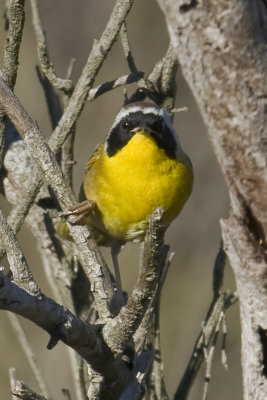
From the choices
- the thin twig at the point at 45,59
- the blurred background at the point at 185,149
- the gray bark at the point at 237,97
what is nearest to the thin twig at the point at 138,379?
the gray bark at the point at 237,97

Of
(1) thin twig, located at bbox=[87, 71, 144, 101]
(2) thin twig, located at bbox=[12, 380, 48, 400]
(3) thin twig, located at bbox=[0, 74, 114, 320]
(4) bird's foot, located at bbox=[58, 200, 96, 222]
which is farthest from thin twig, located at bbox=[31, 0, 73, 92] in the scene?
(2) thin twig, located at bbox=[12, 380, 48, 400]

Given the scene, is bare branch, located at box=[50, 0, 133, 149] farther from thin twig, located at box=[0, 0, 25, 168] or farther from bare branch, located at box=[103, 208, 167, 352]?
bare branch, located at box=[103, 208, 167, 352]

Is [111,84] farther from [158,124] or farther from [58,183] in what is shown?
[58,183]

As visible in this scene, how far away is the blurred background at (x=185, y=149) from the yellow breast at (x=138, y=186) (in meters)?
2.13

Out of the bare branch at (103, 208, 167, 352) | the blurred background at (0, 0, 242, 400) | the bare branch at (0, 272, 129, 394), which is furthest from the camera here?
the blurred background at (0, 0, 242, 400)

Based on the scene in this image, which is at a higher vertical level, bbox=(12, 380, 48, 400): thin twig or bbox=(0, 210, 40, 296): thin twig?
bbox=(0, 210, 40, 296): thin twig

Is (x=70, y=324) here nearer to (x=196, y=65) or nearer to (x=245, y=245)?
(x=245, y=245)

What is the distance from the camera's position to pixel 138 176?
350cm

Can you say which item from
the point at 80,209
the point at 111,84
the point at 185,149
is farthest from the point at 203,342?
the point at 185,149

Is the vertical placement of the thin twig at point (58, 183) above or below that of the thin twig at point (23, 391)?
above

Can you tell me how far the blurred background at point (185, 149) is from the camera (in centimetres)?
574

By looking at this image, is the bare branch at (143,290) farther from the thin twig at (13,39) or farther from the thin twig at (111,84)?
the thin twig at (111,84)

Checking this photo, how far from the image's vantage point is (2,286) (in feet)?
5.87

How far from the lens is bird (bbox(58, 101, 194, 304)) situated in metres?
3.48
